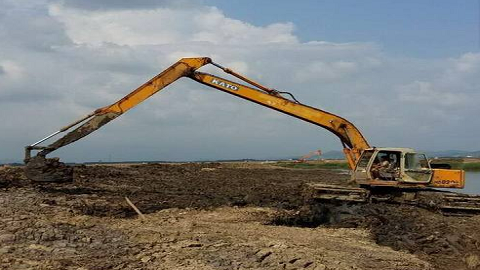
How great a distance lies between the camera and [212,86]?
17062 millimetres

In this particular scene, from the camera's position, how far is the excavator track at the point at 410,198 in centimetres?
1708

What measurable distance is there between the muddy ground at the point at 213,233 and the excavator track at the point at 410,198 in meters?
0.40

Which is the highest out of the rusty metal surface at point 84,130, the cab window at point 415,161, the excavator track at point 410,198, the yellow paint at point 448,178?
the rusty metal surface at point 84,130

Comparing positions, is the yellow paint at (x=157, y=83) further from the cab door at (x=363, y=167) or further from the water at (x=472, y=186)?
the water at (x=472, y=186)

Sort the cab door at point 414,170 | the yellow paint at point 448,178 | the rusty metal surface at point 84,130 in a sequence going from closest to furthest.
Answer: the rusty metal surface at point 84,130 < the cab door at point 414,170 < the yellow paint at point 448,178

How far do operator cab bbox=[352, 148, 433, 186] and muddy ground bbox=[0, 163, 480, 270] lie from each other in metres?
0.87

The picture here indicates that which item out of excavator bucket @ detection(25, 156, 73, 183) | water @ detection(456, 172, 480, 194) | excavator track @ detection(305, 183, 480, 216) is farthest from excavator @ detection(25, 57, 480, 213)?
water @ detection(456, 172, 480, 194)

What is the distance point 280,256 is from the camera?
10258mm

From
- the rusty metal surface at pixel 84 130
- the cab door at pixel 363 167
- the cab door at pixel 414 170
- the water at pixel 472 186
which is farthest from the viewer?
the water at pixel 472 186

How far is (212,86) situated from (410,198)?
23.1 feet

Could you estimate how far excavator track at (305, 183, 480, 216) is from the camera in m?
17.1

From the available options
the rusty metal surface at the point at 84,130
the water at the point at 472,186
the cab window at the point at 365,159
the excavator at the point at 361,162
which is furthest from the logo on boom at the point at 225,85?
the water at the point at 472,186

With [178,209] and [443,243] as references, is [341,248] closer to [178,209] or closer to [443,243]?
[443,243]

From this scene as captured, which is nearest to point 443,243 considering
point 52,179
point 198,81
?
point 198,81
